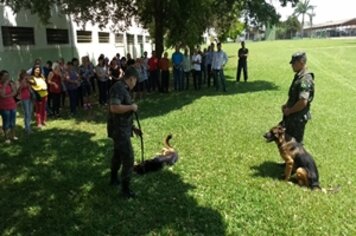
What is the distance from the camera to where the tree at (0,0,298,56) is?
1543cm

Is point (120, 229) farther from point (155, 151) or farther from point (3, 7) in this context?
point (3, 7)

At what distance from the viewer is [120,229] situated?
207 inches

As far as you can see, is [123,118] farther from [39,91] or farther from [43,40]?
[43,40]

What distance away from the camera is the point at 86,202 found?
19.7ft

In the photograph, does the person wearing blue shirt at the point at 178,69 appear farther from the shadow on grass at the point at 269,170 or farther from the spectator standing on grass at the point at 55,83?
the shadow on grass at the point at 269,170

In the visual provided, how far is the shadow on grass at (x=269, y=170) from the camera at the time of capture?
709 cm

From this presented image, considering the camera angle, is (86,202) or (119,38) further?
(119,38)

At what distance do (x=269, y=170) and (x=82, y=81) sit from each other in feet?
25.3

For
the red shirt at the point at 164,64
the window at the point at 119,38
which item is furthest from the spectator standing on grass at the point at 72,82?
the window at the point at 119,38

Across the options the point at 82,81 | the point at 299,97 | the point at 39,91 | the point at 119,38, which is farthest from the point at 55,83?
the point at 119,38

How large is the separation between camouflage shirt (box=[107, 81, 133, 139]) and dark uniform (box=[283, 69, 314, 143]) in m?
2.54

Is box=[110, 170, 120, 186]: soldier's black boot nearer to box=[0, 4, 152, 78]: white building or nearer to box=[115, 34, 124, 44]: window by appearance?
box=[0, 4, 152, 78]: white building

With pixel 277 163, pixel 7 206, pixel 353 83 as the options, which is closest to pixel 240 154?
pixel 277 163

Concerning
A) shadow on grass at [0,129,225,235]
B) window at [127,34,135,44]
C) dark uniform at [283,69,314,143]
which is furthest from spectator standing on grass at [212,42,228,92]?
window at [127,34,135,44]
